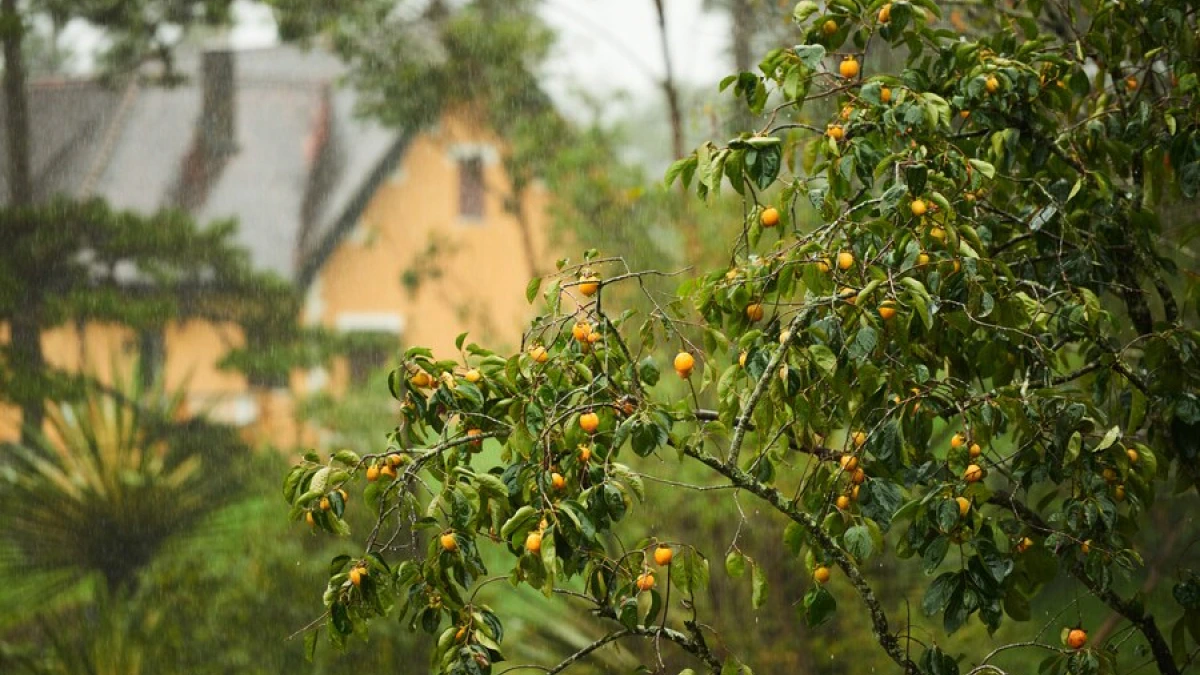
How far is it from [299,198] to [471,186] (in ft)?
2.75

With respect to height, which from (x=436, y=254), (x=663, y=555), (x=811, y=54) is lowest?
(x=436, y=254)

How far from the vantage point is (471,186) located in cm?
533

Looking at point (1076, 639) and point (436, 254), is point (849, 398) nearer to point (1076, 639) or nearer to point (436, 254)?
point (1076, 639)

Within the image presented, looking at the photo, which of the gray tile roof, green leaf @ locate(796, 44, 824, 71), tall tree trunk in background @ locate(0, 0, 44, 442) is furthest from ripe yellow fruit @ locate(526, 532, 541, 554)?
the gray tile roof

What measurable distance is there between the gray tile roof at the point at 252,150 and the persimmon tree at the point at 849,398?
3.92 meters

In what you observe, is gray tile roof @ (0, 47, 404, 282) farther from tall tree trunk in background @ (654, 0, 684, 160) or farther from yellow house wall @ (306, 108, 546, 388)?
tall tree trunk in background @ (654, 0, 684, 160)

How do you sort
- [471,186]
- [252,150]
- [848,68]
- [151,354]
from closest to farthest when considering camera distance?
1. [848,68]
2. [151,354]
3. [471,186]
4. [252,150]

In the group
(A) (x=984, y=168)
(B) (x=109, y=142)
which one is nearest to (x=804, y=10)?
(A) (x=984, y=168)

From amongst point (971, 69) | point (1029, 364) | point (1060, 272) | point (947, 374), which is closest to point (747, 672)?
point (947, 374)

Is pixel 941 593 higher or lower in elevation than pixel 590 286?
lower

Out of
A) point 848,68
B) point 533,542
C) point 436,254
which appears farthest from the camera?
point 436,254

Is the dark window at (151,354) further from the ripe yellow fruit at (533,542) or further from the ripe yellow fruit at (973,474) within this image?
the ripe yellow fruit at (973,474)

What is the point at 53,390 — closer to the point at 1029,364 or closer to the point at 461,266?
the point at 461,266

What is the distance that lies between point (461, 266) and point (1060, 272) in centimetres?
368
